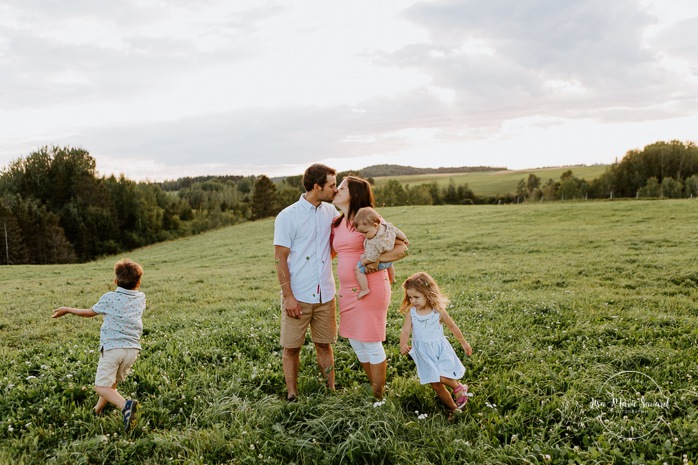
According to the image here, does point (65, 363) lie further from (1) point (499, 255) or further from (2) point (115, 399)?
(1) point (499, 255)

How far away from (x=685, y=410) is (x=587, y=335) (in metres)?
2.51

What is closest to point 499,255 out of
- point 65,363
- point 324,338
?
point 324,338

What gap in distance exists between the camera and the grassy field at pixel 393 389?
4461 millimetres

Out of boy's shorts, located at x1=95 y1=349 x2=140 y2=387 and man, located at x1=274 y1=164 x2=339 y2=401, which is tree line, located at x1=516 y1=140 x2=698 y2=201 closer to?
man, located at x1=274 y1=164 x2=339 y2=401

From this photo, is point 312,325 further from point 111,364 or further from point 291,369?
point 111,364

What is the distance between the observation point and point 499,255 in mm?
18953

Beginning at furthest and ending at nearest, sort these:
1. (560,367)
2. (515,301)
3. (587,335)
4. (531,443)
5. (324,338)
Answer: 1. (515,301)
2. (587,335)
3. (560,367)
4. (324,338)
5. (531,443)

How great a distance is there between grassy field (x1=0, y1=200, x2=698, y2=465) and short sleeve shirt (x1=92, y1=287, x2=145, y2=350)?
854mm

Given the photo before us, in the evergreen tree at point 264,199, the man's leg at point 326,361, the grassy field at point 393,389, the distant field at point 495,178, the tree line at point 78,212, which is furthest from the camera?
the distant field at point 495,178

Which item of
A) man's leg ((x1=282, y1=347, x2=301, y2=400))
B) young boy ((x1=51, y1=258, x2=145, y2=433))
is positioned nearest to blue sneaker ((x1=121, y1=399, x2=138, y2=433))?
young boy ((x1=51, y1=258, x2=145, y2=433))

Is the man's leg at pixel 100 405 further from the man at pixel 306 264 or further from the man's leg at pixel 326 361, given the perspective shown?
the man's leg at pixel 326 361

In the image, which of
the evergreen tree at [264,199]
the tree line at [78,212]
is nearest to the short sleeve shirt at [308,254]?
the tree line at [78,212]

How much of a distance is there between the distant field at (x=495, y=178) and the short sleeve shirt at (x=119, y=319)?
286 feet

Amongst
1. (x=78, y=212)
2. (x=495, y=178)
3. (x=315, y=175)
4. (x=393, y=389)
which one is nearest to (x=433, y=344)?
(x=393, y=389)
